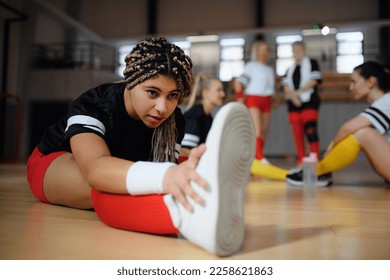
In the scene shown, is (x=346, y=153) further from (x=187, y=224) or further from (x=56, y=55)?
(x=56, y=55)

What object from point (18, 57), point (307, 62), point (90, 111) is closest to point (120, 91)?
point (90, 111)

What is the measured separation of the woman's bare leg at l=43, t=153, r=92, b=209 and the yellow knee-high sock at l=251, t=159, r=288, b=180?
1.77 m

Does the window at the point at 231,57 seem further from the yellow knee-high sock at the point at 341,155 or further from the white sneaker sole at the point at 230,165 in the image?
the white sneaker sole at the point at 230,165

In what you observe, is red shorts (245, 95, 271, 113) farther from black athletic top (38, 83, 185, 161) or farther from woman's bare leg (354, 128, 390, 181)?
black athletic top (38, 83, 185, 161)

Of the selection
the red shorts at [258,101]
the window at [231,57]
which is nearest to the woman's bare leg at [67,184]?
the red shorts at [258,101]

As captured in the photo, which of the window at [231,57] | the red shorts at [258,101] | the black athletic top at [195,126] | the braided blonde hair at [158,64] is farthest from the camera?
the window at [231,57]

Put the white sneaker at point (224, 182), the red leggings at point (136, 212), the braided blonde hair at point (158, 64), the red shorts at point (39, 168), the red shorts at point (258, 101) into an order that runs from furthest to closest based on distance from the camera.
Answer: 1. the red shorts at point (258, 101)
2. the red shorts at point (39, 168)
3. the braided blonde hair at point (158, 64)
4. the red leggings at point (136, 212)
5. the white sneaker at point (224, 182)

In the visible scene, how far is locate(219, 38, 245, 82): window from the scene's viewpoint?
401 inches

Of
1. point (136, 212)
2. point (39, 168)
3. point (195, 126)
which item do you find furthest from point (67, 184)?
point (195, 126)

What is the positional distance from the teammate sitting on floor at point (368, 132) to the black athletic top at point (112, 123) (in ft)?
4.38

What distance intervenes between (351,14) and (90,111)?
10052 millimetres

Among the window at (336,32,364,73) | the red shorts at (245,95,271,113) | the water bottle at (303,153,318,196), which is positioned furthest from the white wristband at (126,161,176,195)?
the window at (336,32,364,73)

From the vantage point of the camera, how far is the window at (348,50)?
965 cm

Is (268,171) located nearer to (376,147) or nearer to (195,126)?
(195,126)
